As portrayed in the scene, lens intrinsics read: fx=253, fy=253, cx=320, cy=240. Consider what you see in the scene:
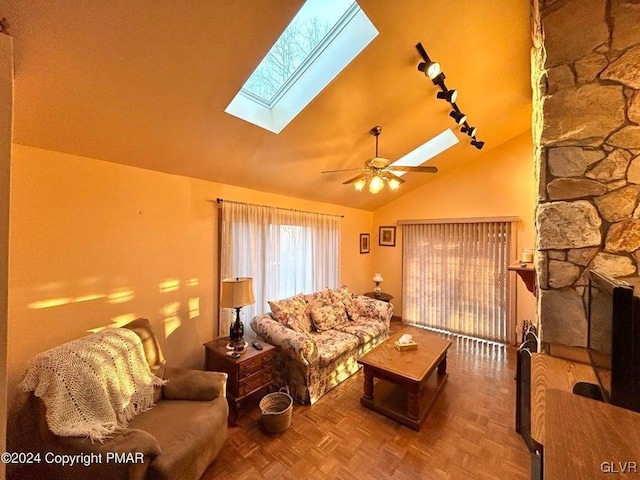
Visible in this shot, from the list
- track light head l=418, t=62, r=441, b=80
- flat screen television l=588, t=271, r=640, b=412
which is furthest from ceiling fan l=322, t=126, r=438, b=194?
flat screen television l=588, t=271, r=640, b=412

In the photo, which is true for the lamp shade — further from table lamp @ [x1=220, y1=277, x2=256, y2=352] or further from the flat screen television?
the flat screen television

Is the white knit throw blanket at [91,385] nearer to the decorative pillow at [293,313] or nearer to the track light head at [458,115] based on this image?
the decorative pillow at [293,313]

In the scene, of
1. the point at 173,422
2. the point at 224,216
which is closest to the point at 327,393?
the point at 173,422

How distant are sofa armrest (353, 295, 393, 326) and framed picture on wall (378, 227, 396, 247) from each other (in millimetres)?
1710

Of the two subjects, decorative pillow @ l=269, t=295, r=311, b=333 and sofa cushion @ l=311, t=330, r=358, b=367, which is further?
decorative pillow @ l=269, t=295, r=311, b=333

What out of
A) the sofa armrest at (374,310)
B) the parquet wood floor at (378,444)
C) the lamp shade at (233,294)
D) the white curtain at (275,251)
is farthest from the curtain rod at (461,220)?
the lamp shade at (233,294)

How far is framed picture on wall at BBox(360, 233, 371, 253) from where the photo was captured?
5.44 m

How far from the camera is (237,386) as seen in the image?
7.49ft

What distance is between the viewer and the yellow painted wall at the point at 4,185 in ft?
2.31

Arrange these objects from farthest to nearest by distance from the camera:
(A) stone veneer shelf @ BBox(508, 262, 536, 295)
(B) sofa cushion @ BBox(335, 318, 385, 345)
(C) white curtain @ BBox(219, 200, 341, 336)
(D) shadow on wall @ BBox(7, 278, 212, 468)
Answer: (B) sofa cushion @ BBox(335, 318, 385, 345)
(C) white curtain @ BBox(219, 200, 341, 336)
(A) stone veneer shelf @ BBox(508, 262, 536, 295)
(D) shadow on wall @ BBox(7, 278, 212, 468)

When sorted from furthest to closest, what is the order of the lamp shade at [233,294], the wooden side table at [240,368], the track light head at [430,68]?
the lamp shade at [233,294]
the wooden side table at [240,368]
the track light head at [430,68]

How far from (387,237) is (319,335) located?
9.67 ft

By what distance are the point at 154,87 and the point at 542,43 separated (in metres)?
2.52

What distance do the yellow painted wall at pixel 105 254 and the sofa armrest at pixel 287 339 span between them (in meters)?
0.58
